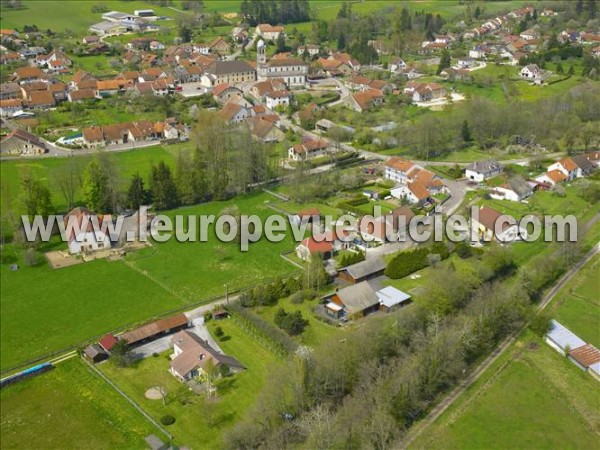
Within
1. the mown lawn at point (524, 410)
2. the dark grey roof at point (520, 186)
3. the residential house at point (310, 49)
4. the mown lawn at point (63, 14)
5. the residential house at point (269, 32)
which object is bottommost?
the mown lawn at point (524, 410)

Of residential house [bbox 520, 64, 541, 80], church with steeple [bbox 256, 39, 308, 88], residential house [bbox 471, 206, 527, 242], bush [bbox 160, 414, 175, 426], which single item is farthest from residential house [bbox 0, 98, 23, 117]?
residential house [bbox 520, 64, 541, 80]

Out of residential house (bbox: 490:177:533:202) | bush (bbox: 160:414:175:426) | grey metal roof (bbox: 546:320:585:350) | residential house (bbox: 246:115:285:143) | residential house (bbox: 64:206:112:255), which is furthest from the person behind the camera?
residential house (bbox: 246:115:285:143)

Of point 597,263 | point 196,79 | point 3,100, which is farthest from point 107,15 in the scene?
point 597,263

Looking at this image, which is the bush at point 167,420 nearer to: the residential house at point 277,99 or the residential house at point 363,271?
the residential house at point 363,271

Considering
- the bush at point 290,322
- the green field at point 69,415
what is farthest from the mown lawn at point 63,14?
the green field at point 69,415

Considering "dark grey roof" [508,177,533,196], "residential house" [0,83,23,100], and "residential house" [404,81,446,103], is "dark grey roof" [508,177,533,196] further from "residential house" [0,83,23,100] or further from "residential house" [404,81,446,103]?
"residential house" [0,83,23,100]
